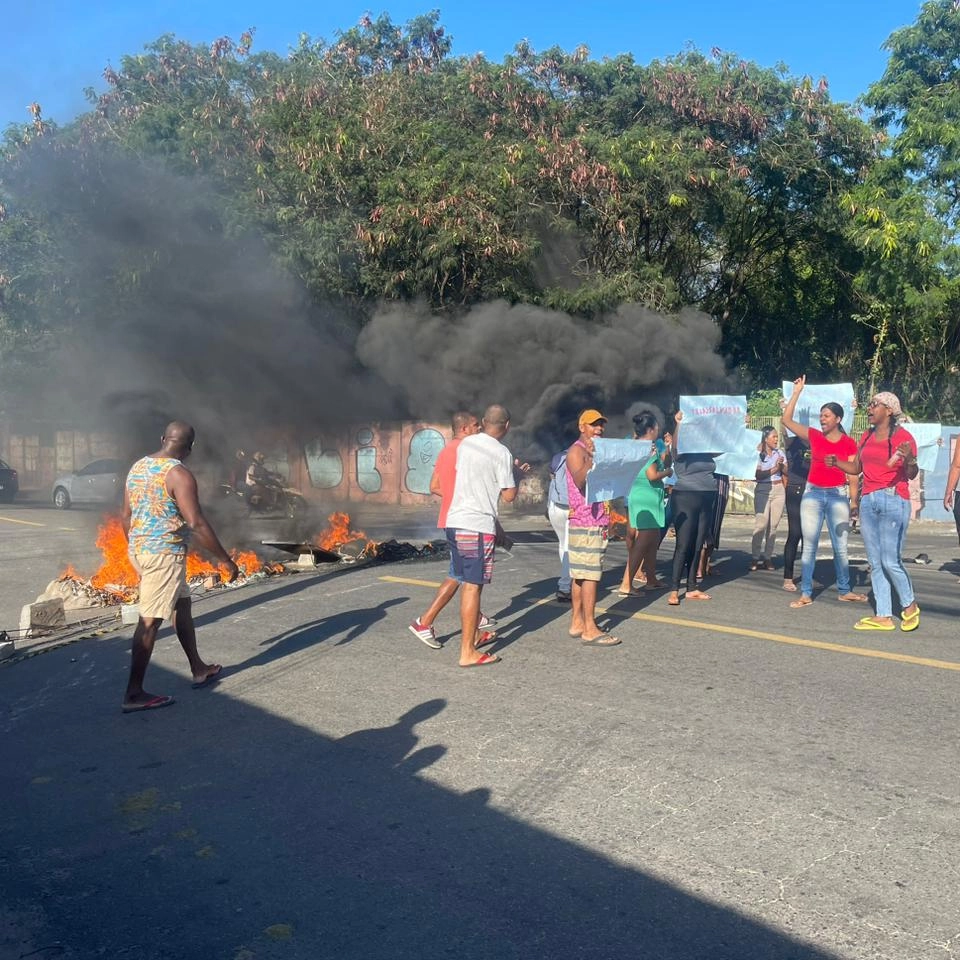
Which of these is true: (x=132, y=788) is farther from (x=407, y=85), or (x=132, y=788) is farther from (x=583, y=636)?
(x=407, y=85)

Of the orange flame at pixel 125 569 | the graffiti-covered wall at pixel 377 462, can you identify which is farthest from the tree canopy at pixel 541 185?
the orange flame at pixel 125 569

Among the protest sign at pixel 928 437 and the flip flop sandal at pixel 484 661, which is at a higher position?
the protest sign at pixel 928 437

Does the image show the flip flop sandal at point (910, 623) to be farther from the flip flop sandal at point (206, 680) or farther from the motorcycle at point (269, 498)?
the motorcycle at point (269, 498)

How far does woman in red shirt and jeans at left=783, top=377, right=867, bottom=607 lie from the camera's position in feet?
24.5

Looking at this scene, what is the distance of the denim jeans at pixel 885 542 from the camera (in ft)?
21.7

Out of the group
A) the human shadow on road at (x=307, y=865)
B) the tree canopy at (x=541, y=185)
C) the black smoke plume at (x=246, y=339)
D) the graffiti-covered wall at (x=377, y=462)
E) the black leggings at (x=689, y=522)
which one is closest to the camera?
the human shadow on road at (x=307, y=865)

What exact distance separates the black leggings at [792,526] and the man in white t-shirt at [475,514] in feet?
11.5

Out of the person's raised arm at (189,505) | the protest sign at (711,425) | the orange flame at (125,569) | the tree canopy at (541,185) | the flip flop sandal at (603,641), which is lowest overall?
the orange flame at (125,569)

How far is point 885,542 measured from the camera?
6.64 m

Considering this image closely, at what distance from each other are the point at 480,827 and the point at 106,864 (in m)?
1.38

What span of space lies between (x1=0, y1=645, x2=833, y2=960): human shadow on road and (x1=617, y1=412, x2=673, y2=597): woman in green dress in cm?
337

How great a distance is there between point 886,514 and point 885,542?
197mm

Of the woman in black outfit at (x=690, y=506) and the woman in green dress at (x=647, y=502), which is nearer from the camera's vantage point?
the woman in green dress at (x=647, y=502)

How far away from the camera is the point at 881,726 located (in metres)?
4.64
